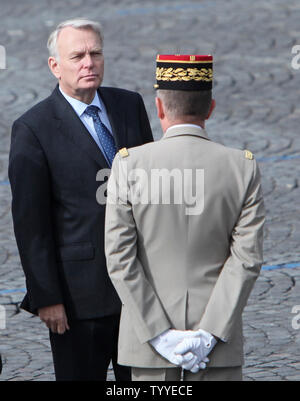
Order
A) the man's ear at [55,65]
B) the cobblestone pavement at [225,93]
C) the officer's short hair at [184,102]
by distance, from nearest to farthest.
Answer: the officer's short hair at [184,102] → the man's ear at [55,65] → the cobblestone pavement at [225,93]

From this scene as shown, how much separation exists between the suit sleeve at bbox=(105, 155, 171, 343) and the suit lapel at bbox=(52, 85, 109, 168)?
66 cm

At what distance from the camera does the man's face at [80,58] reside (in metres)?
4.55

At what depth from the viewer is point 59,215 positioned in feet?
14.7

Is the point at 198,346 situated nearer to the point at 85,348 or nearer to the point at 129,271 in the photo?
the point at 129,271

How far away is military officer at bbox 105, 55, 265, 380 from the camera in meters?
3.84

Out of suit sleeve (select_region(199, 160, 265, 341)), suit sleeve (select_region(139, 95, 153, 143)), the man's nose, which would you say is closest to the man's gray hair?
the man's nose

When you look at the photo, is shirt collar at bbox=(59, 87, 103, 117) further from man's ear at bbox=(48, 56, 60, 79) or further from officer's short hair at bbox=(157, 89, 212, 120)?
officer's short hair at bbox=(157, 89, 212, 120)

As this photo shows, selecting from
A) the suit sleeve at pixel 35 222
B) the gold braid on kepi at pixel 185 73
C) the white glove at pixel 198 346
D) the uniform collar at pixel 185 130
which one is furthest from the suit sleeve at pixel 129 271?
the suit sleeve at pixel 35 222

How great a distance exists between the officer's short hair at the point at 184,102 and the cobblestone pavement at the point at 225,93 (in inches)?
95.4

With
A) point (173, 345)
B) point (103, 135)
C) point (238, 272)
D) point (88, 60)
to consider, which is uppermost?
point (88, 60)

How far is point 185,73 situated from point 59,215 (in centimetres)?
97

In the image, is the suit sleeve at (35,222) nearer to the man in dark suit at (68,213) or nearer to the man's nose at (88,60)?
the man in dark suit at (68,213)

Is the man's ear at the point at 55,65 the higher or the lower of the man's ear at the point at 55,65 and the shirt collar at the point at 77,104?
the higher

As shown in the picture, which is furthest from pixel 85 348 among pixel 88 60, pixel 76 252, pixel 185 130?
pixel 88 60
